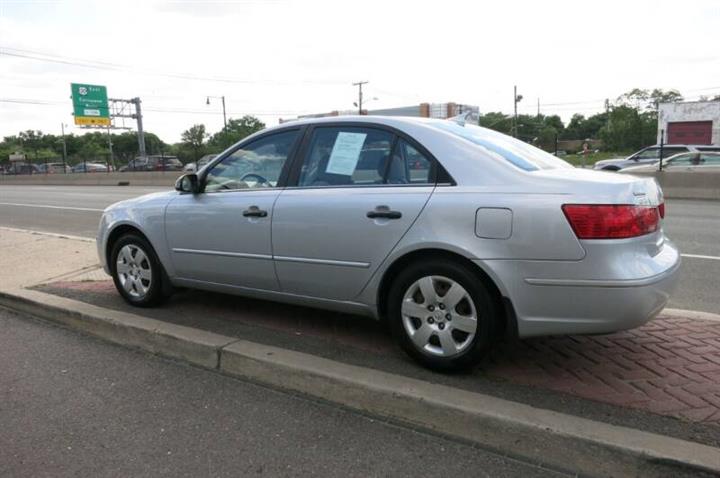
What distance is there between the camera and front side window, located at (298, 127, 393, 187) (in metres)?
3.78

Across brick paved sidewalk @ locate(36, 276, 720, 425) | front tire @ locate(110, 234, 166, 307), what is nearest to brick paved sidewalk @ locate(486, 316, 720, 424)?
brick paved sidewalk @ locate(36, 276, 720, 425)

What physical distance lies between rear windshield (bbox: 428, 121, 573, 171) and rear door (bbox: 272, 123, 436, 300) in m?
0.36

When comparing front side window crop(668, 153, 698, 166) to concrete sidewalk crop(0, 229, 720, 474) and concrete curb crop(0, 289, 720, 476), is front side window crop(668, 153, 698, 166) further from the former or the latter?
concrete curb crop(0, 289, 720, 476)

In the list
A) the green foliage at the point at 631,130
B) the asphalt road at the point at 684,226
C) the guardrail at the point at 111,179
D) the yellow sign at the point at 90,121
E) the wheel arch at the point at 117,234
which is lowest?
the asphalt road at the point at 684,226

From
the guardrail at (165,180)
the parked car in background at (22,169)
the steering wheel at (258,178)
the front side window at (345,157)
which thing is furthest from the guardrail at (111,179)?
the front side window at (345,157)

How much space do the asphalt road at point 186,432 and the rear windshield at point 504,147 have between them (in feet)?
5.62

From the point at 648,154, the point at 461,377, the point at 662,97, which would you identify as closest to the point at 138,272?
the point at 461,377

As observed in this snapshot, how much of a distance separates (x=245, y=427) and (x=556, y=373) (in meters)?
1.83

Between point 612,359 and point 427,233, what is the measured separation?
1.44m

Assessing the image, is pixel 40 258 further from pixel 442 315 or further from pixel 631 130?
pixel 631 130

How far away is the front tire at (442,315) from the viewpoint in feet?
10.7

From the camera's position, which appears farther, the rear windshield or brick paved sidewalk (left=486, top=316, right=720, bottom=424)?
the rear windshield

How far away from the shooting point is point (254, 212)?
4148mm

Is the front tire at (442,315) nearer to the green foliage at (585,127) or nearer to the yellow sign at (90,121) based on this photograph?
the yellow sign at (90,121)
